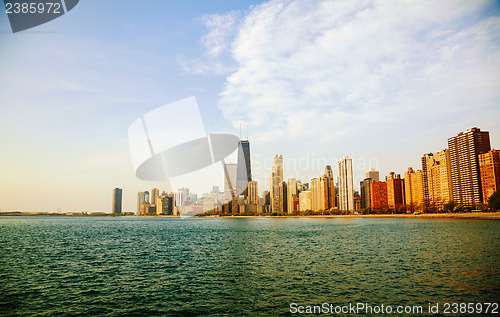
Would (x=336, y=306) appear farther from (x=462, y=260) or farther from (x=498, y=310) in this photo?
(x=462, y=260)

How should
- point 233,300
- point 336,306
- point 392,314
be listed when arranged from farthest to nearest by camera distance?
point 233,300, point 336,306, point 392,314

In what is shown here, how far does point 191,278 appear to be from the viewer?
3284 centimetres

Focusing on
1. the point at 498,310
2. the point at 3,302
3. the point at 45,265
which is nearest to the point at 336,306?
the point at 498,310

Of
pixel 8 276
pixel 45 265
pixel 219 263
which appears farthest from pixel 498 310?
pixel 45 265

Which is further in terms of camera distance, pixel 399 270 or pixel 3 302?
pixel 399 270

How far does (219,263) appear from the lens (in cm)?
4203

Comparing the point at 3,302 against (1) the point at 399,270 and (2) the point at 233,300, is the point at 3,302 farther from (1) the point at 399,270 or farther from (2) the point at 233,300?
(1) the point at 399,270

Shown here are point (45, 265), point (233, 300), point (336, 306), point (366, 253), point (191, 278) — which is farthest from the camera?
point (366, 253)

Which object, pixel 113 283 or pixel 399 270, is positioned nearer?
pixel 113 283

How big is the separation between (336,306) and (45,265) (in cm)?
3779

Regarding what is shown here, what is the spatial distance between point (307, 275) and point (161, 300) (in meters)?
15.5

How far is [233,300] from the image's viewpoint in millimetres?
25031

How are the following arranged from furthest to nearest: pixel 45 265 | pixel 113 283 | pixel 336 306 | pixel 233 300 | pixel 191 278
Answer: pixel 45 265
pixel 191 278
pixel 113 283
pixel 233 300
pixel 336 306

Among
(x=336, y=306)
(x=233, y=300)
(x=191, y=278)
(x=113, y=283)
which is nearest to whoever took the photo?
(x=336, y=306)
